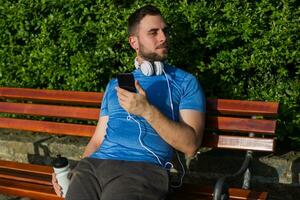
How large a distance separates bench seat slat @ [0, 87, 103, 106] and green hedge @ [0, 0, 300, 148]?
47 centimetres

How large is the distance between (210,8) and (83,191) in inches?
79.1

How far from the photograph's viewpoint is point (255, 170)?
4391mm

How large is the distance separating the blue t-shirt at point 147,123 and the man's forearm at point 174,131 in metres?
0.15

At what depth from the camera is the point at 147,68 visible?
3924mm

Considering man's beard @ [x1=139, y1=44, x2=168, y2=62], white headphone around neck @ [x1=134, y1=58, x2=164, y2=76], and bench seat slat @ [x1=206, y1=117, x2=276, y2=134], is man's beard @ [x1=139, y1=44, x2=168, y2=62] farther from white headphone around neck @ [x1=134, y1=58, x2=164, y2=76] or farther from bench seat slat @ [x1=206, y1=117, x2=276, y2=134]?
bench seat slat @ [x1=206, y1=117, x2=276, y2=134]

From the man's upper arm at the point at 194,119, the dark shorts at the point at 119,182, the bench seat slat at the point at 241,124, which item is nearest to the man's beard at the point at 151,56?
the man's upper arm at the point at 194,119

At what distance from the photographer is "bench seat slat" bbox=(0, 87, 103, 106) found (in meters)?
4.52

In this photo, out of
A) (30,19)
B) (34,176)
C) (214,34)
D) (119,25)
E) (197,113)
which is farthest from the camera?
(30,19)

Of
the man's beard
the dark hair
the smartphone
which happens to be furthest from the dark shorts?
the dark hair

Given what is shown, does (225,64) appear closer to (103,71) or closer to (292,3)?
(292,3)

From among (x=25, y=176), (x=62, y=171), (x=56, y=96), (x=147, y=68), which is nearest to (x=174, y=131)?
(x=147, y=68)

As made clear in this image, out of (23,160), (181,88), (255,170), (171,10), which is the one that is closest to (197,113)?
(181,88)

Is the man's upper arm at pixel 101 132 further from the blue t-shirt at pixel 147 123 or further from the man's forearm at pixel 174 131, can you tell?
the man's forearm at pixel 174 131

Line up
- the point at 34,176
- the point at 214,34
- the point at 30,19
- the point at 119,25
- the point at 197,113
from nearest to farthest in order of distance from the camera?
the point at 197,113 → the point at 34,176 → the point at 214,34 → the point at 119,25 → the point at 30,19
